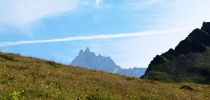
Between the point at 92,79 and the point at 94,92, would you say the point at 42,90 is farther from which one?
the point at 92,79

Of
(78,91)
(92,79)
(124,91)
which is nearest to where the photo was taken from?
(78,91)

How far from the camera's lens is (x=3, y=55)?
1766 inches

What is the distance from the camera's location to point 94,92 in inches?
981

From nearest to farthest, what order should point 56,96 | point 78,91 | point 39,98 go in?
point 39,98 → point 56,96 → point 78,91

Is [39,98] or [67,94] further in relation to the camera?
[67,94]

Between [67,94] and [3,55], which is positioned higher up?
[3,55]

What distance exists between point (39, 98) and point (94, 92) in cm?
576

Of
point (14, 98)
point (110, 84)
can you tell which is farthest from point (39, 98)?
point (110, 84)

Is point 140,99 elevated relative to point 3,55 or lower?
lower

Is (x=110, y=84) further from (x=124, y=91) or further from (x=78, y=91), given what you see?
(x=78, y=91)

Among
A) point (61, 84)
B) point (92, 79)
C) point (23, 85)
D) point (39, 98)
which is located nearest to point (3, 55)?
point (92, 79)

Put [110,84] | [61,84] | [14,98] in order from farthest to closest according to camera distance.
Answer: [110,84] < [61,84] < [14,98]

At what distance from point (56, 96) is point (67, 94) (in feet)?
4.28

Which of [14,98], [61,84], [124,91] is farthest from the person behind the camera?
[124,91]
